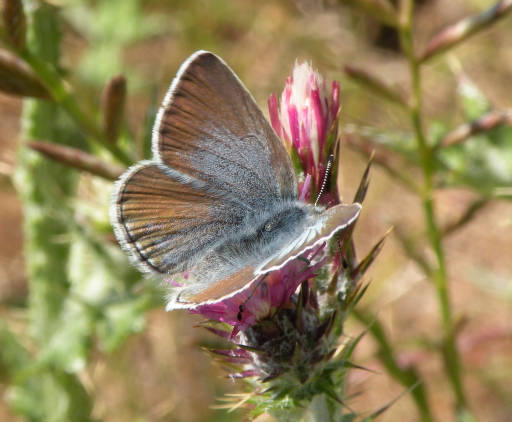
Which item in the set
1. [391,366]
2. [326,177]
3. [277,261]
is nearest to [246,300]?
[277,261]

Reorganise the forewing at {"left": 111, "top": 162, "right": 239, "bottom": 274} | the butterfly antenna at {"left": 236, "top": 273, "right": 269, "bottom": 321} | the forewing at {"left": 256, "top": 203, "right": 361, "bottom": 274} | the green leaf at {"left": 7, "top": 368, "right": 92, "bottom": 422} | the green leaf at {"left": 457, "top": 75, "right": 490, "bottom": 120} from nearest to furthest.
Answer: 1. the forewing at {"left": 256, "top": 203, "right": 361, "bottom": 274}
2. the butterfly antenna at {"left": 236, "top": 273, "right": 269, "bottom": 321}
3. the forewing at {"left": 111, "top": 162, "right": 239, "bottom": 274}
4. the green leaf at {"left": 457, "top": 75, "right": 490, "bottom": 120}
5. the green leaf at {"left": 7, "top": 368, "right": 92, "bottom": 422}

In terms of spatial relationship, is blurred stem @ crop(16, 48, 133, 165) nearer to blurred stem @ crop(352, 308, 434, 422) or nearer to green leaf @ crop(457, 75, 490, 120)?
blurred stem @ crop(352, 308, 434, 422)

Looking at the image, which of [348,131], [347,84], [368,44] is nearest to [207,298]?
[348,131]

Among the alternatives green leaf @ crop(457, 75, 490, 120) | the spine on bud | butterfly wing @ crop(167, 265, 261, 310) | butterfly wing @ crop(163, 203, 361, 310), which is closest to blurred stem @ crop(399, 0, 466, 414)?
green leaf @ crop(457, 75, 490, 120)

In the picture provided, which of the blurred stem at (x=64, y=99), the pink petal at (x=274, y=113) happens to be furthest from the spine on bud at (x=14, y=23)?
the pink petal at (x=274, y=113)

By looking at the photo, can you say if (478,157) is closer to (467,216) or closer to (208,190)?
(467,216)

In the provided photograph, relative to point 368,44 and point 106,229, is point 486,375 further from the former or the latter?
point 368,44
